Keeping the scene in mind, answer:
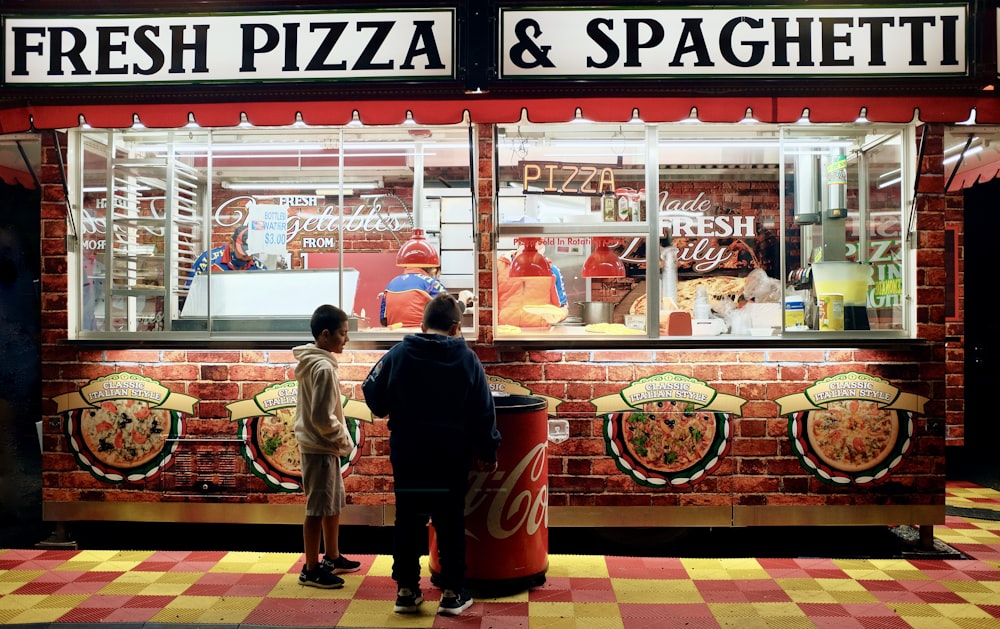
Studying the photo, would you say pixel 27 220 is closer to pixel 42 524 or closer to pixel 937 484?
pixel 42 524

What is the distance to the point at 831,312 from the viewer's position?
21.2 ft

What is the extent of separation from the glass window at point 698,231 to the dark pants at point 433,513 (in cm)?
188

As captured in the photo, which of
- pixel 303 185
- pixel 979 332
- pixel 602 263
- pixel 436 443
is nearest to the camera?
pixel 436 443

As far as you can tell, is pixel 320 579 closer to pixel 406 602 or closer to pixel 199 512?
pixel 406 602

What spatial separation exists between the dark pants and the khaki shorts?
2.15 ft

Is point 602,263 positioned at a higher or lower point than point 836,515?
higher

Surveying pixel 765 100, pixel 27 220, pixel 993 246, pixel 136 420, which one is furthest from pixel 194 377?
pixel 993 246

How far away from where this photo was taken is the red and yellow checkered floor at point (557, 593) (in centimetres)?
456

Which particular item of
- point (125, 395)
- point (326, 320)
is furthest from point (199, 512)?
point (326, 320)

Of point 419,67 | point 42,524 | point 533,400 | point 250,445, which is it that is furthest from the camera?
point 42,524

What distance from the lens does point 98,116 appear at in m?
5.92

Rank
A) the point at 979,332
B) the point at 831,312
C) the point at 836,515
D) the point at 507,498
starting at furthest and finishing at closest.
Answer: the point at 979,332
the point at 831,312
the point at 836,515
the point at 507,498

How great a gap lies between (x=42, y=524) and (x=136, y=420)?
5.00 ft

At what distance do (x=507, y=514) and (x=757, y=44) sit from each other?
3.96 m
